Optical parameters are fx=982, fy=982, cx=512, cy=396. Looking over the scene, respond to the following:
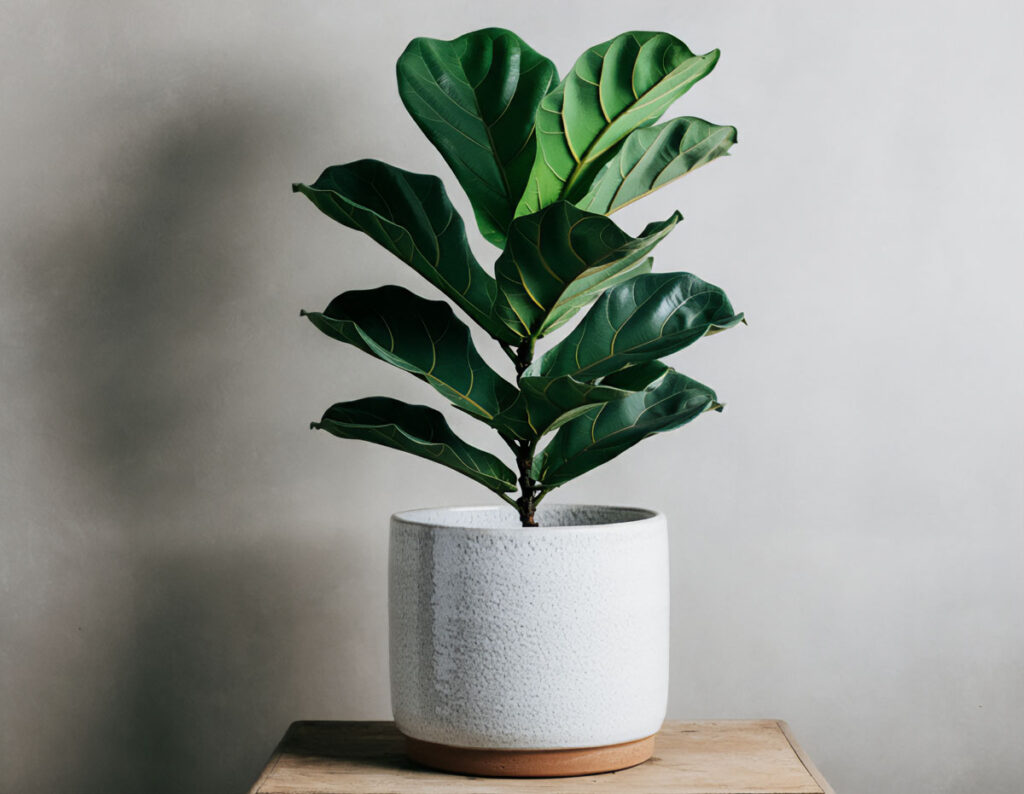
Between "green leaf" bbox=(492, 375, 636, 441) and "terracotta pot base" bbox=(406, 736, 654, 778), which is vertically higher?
"green leaf" bbox=(492, 375, 636, 441)

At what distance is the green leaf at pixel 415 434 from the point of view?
0.96 meters

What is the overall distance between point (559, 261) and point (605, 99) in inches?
6.8

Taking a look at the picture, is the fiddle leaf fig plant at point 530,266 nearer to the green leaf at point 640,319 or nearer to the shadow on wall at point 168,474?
the green leaf at point 640,319

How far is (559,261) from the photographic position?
873mm

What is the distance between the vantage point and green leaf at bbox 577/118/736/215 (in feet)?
3.05

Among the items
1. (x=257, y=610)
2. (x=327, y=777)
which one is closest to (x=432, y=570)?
(x=327, y=777)

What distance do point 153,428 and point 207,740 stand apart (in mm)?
414

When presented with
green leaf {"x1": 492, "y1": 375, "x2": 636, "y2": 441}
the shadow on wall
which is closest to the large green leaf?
green leaf {"x1": 492, "y1": 375, "x2": 636, "y2": 441}

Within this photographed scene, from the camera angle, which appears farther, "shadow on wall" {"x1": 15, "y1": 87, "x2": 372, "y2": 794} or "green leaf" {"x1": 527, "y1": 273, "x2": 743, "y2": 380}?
"shadow on wall" {"x1": 15, "y1": 87, "x2": 372, "y2": 794}

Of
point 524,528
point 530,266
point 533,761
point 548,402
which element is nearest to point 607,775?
point 533,761

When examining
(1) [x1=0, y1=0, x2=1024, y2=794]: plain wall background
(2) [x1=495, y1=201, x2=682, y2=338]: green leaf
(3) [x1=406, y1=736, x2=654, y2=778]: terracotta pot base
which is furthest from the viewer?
(1) [x1=0, y1=0, x2=1024, y2=794]: plain wall background

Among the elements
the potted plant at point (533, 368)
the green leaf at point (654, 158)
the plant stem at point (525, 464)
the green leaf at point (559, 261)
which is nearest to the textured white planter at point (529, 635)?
the potted plant at point (533, 368)

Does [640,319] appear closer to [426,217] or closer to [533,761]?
[426,217]

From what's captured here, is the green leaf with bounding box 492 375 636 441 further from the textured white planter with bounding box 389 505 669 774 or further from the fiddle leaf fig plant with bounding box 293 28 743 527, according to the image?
the textured white planter with bounding box 389 505 669 774
